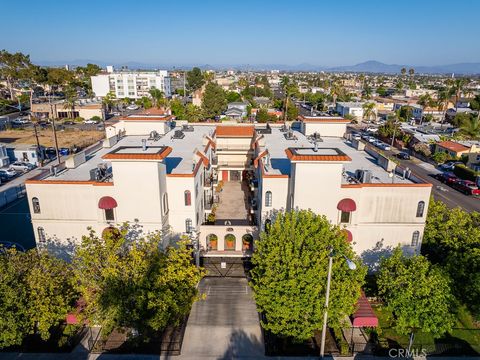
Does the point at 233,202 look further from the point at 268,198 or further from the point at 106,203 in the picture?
the point at 106,203

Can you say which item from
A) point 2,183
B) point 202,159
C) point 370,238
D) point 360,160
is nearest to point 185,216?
point 202,159

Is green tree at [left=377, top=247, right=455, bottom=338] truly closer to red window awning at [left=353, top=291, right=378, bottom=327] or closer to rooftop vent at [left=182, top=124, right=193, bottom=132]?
red window awning at [left=353, top=291, right=378, bottom=327]

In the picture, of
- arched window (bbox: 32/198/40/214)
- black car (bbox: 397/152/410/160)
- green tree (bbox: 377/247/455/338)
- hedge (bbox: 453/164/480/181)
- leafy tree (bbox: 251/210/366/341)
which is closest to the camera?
leafy tree (bbox: 251/210/366/341)

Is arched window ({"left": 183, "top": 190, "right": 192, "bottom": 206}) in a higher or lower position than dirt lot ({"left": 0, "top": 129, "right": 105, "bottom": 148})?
higher

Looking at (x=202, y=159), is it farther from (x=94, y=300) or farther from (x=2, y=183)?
(x=2, y=183)

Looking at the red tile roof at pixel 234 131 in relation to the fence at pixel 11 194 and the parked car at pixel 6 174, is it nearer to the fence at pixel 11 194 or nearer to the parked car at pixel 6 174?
the fence at pixel 11 194

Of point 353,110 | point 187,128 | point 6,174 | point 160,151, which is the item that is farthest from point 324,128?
point 353,110

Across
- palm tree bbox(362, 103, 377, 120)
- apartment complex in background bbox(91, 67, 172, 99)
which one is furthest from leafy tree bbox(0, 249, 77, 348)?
apartment complex in background bbox(91, 67, 172, 99)
